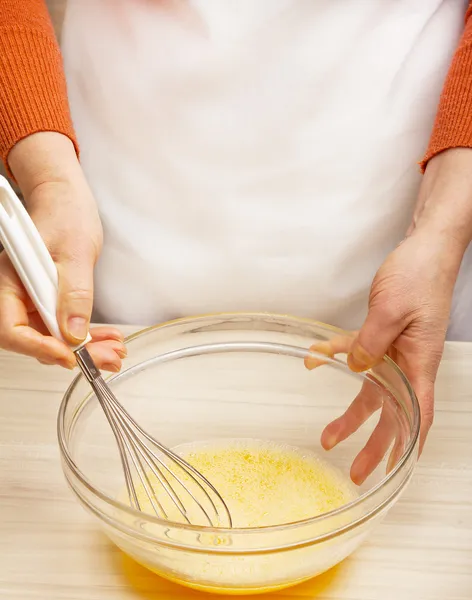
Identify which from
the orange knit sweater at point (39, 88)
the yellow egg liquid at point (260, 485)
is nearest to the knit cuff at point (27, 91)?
the orange knit sweater at point (39, 88)

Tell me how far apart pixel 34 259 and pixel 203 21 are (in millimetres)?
428

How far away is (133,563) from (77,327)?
0.64 feet

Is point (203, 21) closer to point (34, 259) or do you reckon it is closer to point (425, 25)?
point (425, 25)

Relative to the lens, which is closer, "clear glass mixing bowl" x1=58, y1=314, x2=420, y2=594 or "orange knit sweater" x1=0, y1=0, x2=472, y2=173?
"clear glass mixing bowl" x1=58, y1=314, x2=420, y2=594

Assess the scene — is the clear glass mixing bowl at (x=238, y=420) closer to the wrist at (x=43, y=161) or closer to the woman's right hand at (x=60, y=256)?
the woman's right hand at (x=60, y=256)

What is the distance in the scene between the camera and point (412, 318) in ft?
2.30

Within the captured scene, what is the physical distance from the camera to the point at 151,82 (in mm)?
883

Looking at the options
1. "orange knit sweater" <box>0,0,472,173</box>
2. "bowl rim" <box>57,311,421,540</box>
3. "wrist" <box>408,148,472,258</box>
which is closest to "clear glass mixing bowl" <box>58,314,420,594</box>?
"bowl rim" <box>57,311,421,540</box>

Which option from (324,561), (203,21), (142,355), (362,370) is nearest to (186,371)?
(142,355)

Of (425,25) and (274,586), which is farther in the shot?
(425,25)

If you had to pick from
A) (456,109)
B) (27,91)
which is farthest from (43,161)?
(456,109)

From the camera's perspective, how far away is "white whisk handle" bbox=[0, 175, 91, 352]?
0.54m

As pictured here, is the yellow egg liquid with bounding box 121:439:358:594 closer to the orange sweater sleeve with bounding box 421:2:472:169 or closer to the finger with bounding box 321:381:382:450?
the finger with bounding box 321:381:382:450

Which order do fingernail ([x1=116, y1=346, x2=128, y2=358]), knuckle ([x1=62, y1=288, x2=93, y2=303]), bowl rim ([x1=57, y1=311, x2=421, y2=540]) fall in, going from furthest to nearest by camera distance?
fingernail ([x1=116, y1=346, x2=128, y2=358]), knuckle ([x1=62, y1=288, x2=93, y2=303]), bowl rim ([x1=57, y1=311, x2=421, y2=540])
